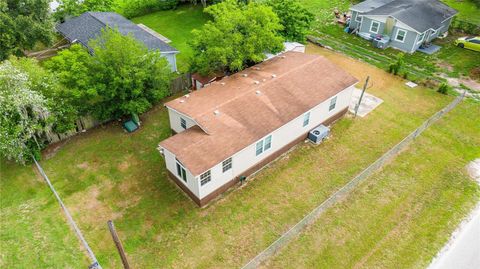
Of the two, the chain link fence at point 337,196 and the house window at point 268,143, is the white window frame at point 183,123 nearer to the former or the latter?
the house window at point 268,143

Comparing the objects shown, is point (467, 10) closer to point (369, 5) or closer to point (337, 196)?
point (369, 5)

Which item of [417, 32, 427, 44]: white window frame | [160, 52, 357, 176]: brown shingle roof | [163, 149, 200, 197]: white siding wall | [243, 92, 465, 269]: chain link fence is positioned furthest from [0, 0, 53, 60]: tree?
[417, 32, 427, 44]: white window frame

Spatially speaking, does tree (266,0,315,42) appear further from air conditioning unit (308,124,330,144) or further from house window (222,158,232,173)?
Result: house window (222,158,232,173)

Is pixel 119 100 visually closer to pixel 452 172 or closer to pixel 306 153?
pixel 306 153

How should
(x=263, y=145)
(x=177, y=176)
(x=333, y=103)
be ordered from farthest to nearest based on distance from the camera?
(x=333, y=103) < (x=263, y=145) < (x=177, y=176)

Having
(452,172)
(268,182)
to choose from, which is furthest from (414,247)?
(268,182)

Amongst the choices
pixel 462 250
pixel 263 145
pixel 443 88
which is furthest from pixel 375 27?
pixel 462 250

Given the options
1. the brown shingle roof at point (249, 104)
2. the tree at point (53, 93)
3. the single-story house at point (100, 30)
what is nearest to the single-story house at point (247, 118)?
the brown shingle roof at point (249, 104)

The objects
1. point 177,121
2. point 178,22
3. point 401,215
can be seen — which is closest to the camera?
point 401,215
